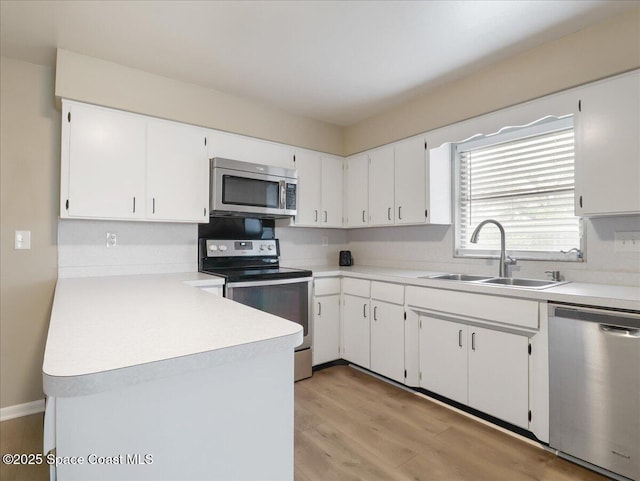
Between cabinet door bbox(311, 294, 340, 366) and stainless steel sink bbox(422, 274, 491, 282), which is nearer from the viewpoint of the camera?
stainless steel sink bbox(422, 274, 491, 282)

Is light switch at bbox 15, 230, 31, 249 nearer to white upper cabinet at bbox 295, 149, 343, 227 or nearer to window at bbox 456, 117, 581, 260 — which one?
white upper cabinet at bbox 295, 149, 343, 227

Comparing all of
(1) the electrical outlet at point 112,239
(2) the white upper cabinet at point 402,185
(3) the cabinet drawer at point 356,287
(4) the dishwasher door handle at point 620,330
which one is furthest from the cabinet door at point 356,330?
(1) the electrical outlet at point 112,239

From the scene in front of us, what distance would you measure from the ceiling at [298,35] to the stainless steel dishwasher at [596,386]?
160cm

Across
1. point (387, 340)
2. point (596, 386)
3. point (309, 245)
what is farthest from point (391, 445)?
point (309, 245)

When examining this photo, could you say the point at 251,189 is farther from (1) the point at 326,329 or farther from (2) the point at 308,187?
(1) the point at 326,329

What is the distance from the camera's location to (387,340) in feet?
9.11

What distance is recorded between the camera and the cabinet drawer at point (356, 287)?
2965 mm

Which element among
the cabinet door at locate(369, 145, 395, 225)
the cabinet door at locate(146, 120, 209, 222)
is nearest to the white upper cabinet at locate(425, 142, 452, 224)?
the cabinet door at locate(369, 145, 395, 225)

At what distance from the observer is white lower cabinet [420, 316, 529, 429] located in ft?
6.53

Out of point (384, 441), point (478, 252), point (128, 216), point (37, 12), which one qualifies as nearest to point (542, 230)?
point (478, 252)

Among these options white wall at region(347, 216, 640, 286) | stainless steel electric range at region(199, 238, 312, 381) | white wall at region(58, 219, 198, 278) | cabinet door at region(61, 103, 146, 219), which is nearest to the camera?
white wall at region(347, 216, 640, 286)

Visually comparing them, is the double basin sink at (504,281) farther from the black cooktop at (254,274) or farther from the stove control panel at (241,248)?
the stove control panel at (241,248)

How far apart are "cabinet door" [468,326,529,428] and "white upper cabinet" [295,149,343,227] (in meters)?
1.78

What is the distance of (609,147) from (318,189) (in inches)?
89.2
